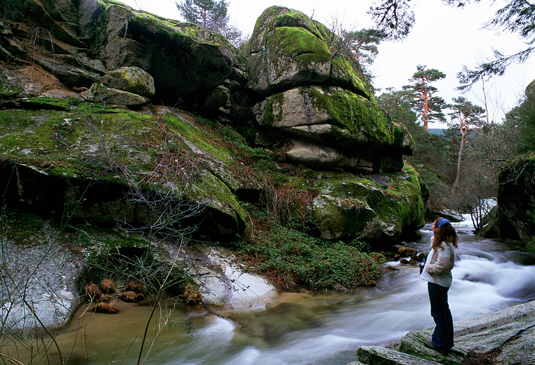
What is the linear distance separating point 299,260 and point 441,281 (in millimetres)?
3397

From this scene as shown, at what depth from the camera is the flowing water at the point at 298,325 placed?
3.37m

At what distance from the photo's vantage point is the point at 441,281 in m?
3.23

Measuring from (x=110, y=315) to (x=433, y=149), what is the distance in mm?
31665

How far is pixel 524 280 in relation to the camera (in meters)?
6.45

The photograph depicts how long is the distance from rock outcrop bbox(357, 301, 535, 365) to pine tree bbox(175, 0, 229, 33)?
20.2 m

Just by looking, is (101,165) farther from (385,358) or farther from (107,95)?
(385,358)

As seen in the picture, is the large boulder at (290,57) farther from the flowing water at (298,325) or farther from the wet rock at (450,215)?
the wet rock at (450,215)

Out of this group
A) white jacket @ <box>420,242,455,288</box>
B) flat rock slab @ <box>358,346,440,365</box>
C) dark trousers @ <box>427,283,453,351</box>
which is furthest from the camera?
white jacket @ <box>420,242,455,288</box>

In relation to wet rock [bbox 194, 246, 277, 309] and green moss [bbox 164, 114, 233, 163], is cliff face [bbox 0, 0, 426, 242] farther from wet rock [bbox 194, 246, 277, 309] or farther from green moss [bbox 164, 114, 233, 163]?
wet rock [bbox 194, 246, 277, 309]

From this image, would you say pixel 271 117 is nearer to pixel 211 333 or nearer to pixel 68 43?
→ pixel 68 43

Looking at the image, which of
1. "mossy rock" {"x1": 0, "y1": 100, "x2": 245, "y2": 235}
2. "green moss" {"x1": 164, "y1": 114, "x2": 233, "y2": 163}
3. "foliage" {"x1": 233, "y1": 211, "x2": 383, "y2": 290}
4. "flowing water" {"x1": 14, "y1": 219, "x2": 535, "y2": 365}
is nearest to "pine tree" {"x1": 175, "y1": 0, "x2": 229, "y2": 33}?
"green moss" {"x1": 164, "y1": 114, "x2": 233, "y2": 163}

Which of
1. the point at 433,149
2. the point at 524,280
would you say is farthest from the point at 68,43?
the point at 433,149

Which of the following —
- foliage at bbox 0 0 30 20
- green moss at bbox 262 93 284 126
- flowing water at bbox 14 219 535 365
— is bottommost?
flowing water at bbox 14 219 535 365

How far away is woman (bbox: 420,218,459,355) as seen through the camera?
9.96 feet
